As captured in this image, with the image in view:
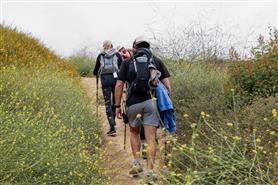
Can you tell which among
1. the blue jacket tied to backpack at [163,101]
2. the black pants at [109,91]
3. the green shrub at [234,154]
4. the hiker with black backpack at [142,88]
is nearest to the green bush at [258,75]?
the green shrub at [234,154]

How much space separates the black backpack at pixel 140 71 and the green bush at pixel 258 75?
1.81 metres

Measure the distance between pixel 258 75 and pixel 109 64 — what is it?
2602 mm

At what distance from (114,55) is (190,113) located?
1772mm

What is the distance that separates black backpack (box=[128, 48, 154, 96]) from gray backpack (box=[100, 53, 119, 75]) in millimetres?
2546

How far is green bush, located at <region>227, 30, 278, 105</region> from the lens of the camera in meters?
6.95

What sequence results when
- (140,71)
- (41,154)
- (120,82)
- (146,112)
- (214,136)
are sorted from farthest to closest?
1. (120,82)
2. (146,112)
3. (140,71)
4. (214,136)
5. (41,154)

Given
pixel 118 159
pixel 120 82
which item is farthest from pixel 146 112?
pixel 118 159

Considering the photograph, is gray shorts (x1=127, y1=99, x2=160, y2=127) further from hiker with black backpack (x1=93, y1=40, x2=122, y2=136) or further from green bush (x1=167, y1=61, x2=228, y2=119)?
hiker with black backpack (x1=93, y1=40, x2=122, y2=136)

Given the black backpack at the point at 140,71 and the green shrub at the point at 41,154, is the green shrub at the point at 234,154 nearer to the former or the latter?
the black backpack at the point at 140,71

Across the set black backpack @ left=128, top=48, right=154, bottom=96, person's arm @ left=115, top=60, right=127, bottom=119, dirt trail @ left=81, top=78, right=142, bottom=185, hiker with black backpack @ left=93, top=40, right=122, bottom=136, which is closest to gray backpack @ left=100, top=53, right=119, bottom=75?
hiker with black backpack @ left=93, top=40, right=122, bottom=136

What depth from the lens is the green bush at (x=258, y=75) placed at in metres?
6.95

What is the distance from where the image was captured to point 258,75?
23.7ft

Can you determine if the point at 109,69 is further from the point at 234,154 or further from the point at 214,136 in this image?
the point at 234,154

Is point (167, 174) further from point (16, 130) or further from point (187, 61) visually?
point (187, 61)
